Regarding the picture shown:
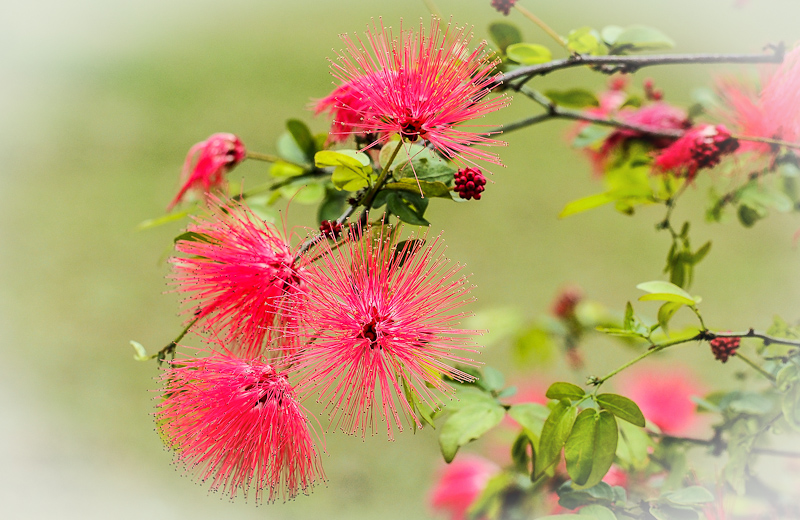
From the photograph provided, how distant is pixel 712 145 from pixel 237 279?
0.46 m

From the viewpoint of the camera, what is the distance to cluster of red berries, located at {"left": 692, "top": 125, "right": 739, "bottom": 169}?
20.6 inches

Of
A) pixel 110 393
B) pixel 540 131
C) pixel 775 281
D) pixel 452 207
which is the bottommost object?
pixel 110 393

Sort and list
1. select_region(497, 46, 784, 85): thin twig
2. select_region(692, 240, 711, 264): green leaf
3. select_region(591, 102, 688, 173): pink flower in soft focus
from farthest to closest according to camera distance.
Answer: select_region(591, 102, 688, 173): pink flower in soft focus → select_region(692, 240, 711, 264): green leaf → select_region(497, 46, 784, 85): thin twig

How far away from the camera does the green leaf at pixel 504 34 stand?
52 centimetres

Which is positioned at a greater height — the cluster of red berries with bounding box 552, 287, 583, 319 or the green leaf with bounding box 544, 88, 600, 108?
the green leaf with bounding box 544, 88, 600, 108

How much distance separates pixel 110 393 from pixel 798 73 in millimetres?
1627

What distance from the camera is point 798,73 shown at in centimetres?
44

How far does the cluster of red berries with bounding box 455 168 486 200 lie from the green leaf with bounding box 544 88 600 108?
31cm

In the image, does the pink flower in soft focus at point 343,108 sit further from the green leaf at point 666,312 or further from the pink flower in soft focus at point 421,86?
the green leaf at point 666,312

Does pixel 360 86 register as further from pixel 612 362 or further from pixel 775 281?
pixel 775 281

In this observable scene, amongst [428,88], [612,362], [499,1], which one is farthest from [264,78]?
[428,88]

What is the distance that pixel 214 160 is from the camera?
526mm

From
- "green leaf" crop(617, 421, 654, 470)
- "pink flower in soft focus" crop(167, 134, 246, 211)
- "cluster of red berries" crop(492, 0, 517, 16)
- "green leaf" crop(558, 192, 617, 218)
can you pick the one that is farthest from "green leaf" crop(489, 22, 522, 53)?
"green leaf" crop(617, 421, 654, 470)

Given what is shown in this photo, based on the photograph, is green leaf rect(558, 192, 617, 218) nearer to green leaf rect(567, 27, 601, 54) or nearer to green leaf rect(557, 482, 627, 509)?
green leaf rect(567, 27, 601, 54)
